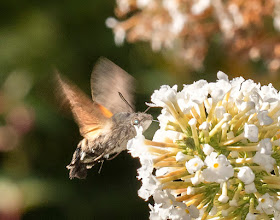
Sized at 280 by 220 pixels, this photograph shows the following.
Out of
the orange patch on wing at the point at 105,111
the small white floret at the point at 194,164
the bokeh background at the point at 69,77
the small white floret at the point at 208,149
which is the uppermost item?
the small white floret at the point at 208,149

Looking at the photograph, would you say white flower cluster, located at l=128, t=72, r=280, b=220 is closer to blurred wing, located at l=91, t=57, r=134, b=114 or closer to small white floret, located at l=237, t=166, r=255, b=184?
small white floret, located at l=237, t=166, r=255, b=184

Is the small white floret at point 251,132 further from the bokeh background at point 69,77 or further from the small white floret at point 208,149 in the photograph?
the bokeh background at point 69,77

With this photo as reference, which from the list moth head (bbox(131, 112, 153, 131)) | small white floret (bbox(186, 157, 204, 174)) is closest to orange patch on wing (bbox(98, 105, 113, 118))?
moth head (bbox(131, 112, 153, 131))

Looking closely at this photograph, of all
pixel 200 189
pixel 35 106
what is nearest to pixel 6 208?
pixel 35 106

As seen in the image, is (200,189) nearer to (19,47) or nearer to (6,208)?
(6,208)

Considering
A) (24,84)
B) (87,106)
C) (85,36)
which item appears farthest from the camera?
(85,36)

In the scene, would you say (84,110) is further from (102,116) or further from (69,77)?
(69,77)

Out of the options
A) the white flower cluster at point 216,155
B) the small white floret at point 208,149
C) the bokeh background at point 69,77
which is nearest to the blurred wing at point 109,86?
the white flower cluster at point 216,155

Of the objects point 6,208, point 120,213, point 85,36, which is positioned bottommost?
point 120,213
